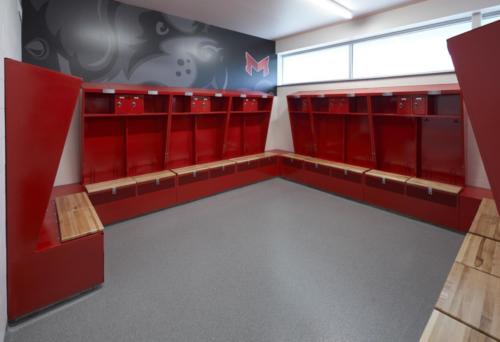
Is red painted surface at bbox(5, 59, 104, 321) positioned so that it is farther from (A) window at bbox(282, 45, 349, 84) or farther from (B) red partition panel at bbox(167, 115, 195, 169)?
(A) window at bbox(282, 45, 349, 84)

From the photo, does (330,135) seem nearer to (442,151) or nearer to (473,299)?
(442,151)

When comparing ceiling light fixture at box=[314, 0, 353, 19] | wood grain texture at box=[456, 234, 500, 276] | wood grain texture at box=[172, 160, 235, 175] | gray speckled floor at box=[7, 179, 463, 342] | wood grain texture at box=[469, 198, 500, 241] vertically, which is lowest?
gray speckled floor at box=[7, 179, 463, 342]

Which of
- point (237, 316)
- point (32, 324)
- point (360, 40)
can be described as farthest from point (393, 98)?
point (32, 324)

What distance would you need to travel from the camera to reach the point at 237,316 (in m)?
2.09

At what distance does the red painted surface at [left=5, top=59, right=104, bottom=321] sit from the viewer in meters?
1.88

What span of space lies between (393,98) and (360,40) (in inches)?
53.3

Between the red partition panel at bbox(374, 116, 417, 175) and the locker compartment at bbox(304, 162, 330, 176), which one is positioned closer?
the red partition panel at bbox(374, 116, 417, 175)

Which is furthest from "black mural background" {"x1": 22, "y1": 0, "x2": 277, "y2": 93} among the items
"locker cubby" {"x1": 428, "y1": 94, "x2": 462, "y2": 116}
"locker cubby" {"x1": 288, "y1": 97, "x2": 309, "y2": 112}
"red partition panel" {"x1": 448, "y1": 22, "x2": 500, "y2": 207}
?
"red partition panel" {"x1": 448, "y1": 22, "x2": 500, "y2": 207}

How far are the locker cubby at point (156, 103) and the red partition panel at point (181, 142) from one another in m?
0.27

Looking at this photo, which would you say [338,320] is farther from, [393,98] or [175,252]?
[393,98]

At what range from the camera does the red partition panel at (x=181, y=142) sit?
15.6ft

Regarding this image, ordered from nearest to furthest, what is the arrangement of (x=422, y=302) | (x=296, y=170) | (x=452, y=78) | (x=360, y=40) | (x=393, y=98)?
1. (x=422, y=302)
2. (x=452, y=78)
3. (x=393, y=98)
4. (x=360, y=40)
5. (x=296, y=170)

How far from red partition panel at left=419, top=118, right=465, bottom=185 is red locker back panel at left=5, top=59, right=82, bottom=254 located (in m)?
4.30

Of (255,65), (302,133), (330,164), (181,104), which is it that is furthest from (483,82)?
(255,65)
